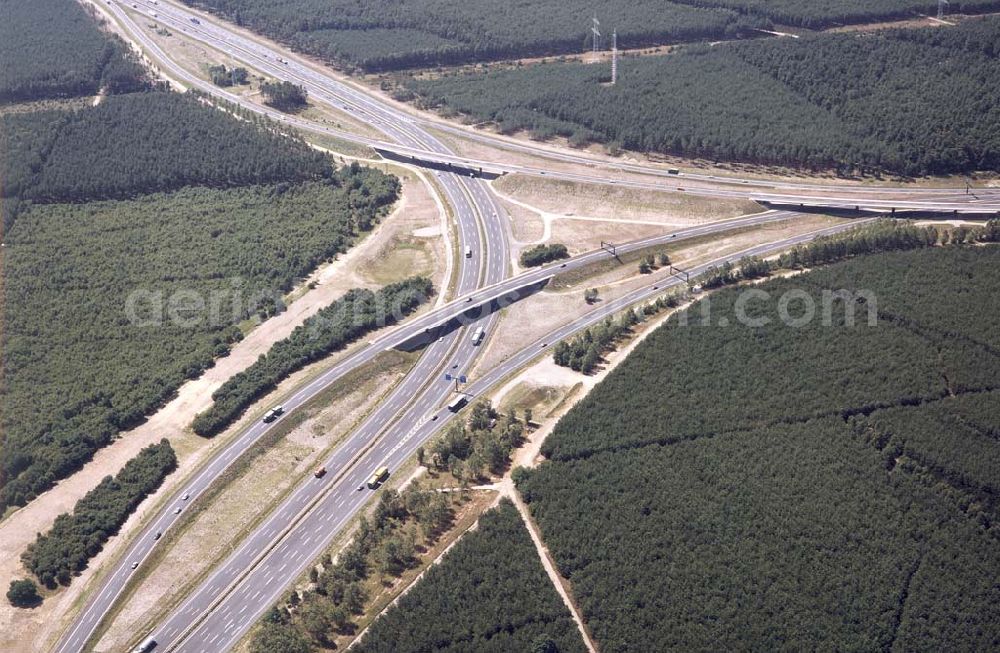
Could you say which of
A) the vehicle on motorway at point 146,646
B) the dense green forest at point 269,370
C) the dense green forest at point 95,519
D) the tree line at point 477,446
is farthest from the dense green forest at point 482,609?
the dense green forest at point 269,370

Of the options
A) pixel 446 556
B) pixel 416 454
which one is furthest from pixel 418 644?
pixel 416 454

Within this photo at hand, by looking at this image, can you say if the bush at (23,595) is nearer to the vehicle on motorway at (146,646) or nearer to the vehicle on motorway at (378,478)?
the vehicle on motorway at (146,646)

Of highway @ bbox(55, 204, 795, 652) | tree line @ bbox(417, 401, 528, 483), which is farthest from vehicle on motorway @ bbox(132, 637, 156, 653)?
tree line @ bbox(417, 401, 528, 483)

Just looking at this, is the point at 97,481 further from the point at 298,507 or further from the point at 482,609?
the point at 482,609

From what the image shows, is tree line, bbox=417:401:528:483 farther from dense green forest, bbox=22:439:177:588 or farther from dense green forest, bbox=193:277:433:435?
dense green forest, bbox=22:439:177:588

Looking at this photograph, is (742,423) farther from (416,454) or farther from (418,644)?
(418,644)
